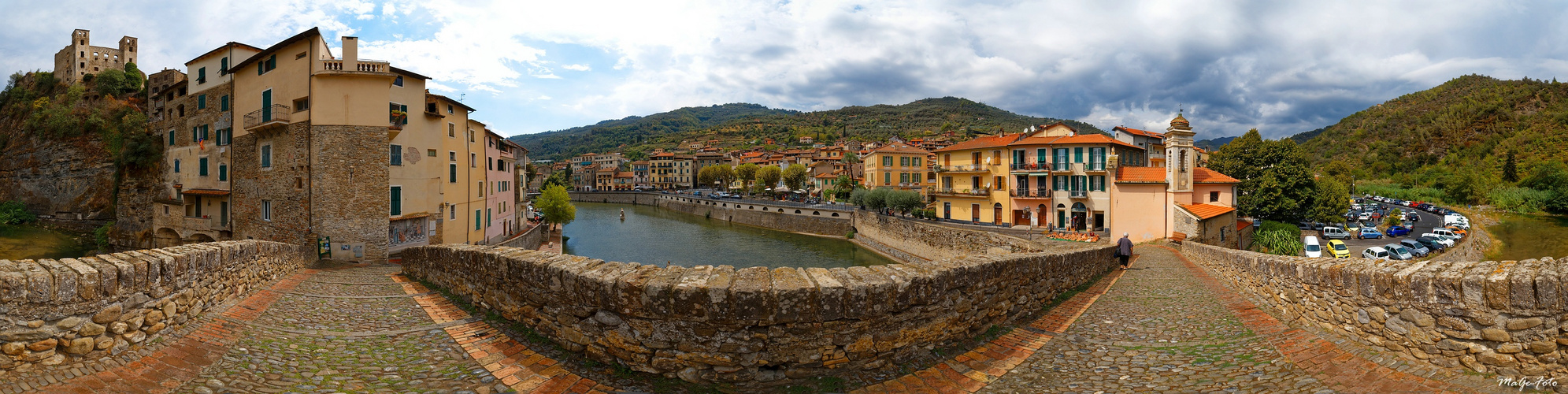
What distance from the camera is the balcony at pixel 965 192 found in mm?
42312

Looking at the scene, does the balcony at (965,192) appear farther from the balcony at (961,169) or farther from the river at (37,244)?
the river at (37,244)

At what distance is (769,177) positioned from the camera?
85625 mm

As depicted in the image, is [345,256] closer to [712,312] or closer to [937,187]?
[712,312]

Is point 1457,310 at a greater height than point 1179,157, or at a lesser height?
lesser

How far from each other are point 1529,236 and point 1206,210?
123 feet

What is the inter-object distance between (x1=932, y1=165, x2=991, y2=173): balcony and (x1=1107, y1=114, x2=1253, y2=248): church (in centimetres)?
1082

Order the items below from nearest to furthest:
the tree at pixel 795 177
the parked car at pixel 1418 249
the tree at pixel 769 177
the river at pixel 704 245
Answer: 1. the parked car at pixel 1418 249
2. the river at pixel 704 245
3. the tree at pixel 795 177
4. the tree at pixel 769 177

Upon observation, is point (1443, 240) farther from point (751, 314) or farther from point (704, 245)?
point (751, 314)

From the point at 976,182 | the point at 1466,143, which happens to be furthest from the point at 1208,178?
the point at 1466,143

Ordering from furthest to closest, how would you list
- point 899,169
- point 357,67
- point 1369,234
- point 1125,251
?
1. point 899,169
2. point 1369,234
3. point 357,67
4. point 1125,251

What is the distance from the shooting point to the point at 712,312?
4730 millimetres

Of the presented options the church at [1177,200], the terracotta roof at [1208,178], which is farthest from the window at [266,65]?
the terracotta roof at [1208,178]

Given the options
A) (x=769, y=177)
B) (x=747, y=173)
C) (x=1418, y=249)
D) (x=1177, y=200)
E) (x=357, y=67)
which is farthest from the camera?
(x=747, y=173)

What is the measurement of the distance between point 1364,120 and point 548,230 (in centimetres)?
17932
